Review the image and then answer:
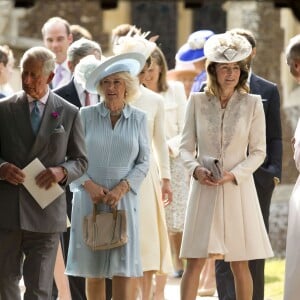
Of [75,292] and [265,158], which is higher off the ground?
[265,158]

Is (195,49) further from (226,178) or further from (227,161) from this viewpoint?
(226,178)

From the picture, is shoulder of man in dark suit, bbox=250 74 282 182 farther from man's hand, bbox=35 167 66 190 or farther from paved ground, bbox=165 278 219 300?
man's hand, bbox=35 167 66 190

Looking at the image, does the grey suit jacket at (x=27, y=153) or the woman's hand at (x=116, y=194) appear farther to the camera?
the woman's hand at (x=116, y=194)

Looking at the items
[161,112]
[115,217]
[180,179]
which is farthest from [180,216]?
[115,217]

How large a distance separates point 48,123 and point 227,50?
4.91ft

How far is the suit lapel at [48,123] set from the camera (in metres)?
11.3

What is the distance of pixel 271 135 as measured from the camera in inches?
510

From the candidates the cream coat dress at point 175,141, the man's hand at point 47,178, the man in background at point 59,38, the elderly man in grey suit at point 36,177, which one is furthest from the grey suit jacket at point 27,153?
the man in background at point 59,38

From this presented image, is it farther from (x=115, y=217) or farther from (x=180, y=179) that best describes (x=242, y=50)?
(x=180, y=179)

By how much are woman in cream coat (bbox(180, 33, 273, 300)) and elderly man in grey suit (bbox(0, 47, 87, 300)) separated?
3.66 ft

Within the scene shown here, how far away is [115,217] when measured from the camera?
11.9 metres

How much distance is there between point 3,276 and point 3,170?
2.16ft

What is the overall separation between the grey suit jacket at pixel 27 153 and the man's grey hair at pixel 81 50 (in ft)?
6.38

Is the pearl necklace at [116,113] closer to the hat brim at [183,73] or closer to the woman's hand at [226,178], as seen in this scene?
the woman's hand at [226,178]
